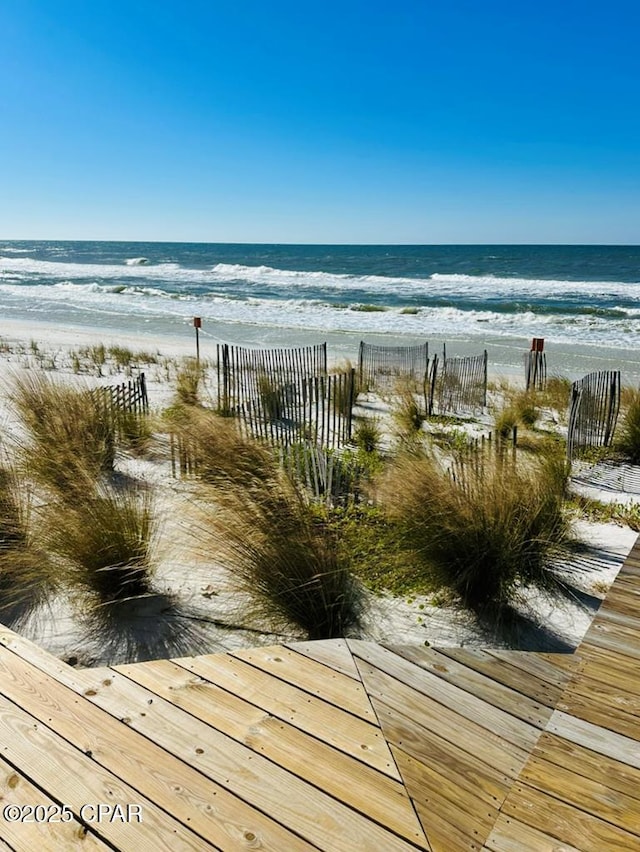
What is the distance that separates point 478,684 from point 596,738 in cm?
67

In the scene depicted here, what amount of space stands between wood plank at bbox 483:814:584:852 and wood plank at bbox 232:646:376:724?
0.74 metres

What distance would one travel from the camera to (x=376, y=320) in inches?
1167

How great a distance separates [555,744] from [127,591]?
9.34ft

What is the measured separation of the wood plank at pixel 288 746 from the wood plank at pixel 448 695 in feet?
1.64

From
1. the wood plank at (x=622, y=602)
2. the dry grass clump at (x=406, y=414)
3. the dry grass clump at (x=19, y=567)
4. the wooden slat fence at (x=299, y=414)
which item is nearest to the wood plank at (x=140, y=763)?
the dry grass clump at (x=19, y=567)

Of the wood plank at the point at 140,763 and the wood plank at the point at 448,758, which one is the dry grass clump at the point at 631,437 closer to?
the wood plank at the point at 448,758

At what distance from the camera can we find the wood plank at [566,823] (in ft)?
5.39

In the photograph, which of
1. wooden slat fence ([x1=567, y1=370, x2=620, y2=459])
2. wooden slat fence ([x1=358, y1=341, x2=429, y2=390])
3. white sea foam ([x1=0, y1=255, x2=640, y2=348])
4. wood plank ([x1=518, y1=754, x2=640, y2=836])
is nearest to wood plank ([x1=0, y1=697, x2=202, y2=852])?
wood plank ([x1=518, y1=754, x2=640, y2=836])

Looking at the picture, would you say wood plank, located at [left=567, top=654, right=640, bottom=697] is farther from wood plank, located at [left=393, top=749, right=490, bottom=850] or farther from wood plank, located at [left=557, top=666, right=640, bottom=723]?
wood plank, located at [left=393, top=749, right=490, bottom=850]

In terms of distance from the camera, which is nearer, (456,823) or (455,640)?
(456,823)

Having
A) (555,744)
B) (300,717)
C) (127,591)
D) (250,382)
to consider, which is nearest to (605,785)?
(555,744)

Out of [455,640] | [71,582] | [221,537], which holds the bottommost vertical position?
[455,640]

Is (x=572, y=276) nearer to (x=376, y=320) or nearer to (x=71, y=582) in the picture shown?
(x=376, y=320)

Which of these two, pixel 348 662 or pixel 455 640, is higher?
pixel 348 662
